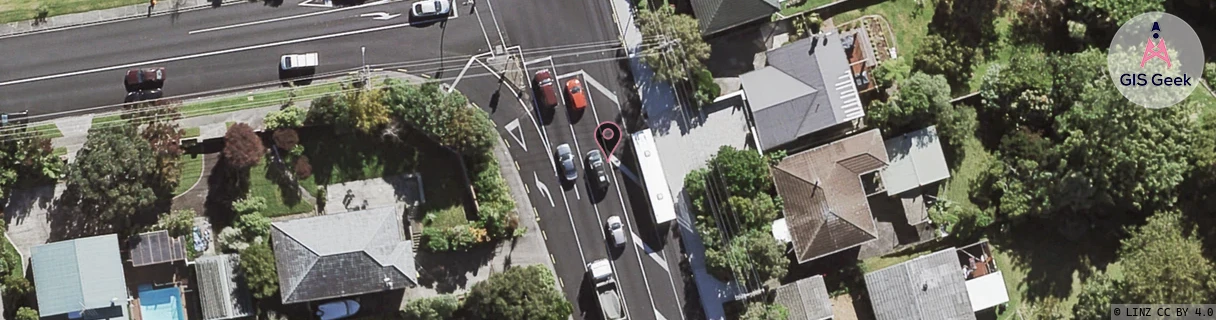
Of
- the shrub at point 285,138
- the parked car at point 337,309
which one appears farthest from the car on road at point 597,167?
the shrub at point 285,138

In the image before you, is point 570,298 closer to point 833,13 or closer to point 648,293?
point 648,293

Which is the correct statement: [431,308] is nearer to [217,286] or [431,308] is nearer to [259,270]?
[259,270]

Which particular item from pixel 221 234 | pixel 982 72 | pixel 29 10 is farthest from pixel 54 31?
pixel 982 72

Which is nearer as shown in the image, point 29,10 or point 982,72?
point 29,10

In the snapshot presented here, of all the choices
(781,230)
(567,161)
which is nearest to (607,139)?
(567,161)

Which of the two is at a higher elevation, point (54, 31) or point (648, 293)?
point (54, 31)

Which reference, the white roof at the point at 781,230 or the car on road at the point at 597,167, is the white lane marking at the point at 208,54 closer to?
the car on road at the point at 597,167

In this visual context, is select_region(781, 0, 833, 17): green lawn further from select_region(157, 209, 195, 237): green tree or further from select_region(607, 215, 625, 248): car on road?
select_region(157, 209, 195, 237): green tree
